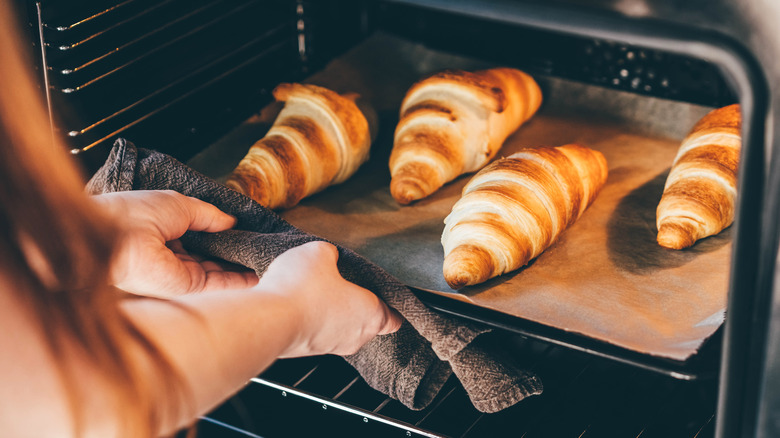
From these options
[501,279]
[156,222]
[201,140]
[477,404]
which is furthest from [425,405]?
[201,140]

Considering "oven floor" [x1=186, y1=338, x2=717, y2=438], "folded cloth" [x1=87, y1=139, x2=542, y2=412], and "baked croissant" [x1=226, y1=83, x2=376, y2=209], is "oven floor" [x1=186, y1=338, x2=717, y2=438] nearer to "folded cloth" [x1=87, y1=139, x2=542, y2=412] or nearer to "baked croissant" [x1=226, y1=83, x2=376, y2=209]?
"folded cloth" [x1=87, y1=139, x2=542, y2=412]

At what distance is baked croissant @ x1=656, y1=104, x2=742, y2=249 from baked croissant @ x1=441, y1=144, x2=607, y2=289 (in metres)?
0.13

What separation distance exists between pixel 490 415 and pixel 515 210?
0.98 ft

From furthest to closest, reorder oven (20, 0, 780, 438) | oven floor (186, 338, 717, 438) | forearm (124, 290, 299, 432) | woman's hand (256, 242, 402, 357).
Answer: oven floor (186, 338, 717, 438) → woman's hand (256, 242, 402, 357) → forearm (124, 290, 299, 432) → oven (20, 0, 780, 438)

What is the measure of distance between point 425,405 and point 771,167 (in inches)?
24.4

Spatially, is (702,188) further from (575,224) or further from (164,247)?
Result: (164,247)

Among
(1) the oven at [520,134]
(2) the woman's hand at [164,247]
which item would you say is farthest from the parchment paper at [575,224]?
(2) the woman's hand at [164,247]

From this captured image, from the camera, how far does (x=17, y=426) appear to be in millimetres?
578

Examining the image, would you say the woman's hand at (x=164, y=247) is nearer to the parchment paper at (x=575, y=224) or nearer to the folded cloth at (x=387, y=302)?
the folded cloth at (x=387, y=302)

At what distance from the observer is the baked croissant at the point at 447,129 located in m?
1.24

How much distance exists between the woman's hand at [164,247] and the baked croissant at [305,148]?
220mm

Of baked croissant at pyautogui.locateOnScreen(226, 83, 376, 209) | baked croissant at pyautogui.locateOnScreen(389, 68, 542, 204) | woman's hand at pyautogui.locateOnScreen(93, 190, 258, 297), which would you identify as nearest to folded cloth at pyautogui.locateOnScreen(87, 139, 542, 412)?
woman's hand at pyautogui.locateOnScreen(93, 190, 258, 297)

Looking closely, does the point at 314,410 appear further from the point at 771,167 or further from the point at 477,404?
the point at 771,167

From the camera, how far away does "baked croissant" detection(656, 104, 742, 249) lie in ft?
3.48
